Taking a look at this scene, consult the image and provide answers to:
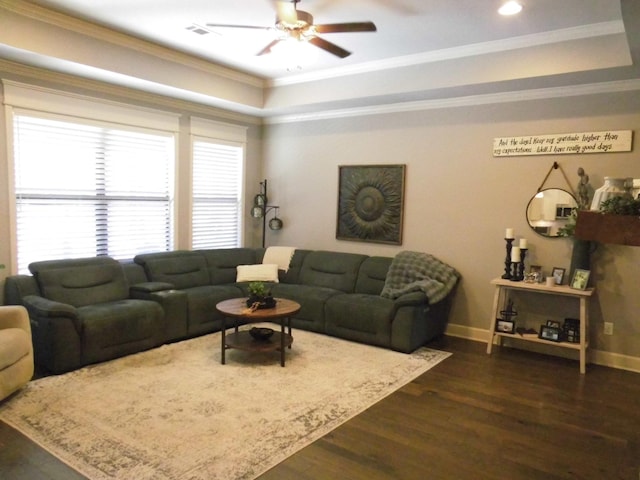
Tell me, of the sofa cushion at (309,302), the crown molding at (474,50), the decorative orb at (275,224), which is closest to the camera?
the crown molding at (474,50)

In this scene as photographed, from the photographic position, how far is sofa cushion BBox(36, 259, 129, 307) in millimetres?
4102

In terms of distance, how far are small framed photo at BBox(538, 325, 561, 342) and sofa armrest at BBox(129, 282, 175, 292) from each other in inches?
144

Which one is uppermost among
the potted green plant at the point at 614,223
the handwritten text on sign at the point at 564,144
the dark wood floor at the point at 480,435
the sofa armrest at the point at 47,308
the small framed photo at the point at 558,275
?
the handwritten text on sign at the point at 564,144

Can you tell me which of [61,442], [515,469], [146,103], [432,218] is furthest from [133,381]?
[432,218]

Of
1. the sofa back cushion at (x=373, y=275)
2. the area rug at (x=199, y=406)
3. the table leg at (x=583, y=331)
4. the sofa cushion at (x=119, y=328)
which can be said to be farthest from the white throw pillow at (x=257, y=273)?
the table leg at (x=583, y=331)

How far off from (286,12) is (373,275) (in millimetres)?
3084

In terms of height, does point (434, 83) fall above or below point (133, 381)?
above

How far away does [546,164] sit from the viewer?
4520mm

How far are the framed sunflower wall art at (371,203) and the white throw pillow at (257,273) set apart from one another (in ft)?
3.21

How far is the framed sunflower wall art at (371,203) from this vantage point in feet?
17.9

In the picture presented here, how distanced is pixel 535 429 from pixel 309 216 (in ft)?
12.8

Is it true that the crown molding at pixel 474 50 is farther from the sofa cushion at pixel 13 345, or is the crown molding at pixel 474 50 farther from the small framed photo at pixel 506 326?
the sofa cushion at pixel 13 345

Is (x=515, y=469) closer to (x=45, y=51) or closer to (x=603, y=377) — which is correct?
(x=603, y=377)

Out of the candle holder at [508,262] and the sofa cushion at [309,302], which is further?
the sofa cushion at [309,302]
